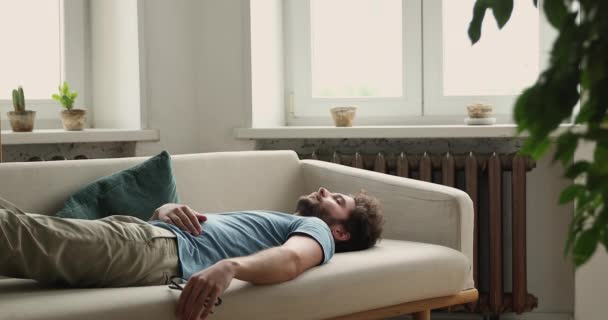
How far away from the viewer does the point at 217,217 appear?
8.09 ft

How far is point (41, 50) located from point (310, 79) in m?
1.22

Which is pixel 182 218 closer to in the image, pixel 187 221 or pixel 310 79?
pixel 187 221

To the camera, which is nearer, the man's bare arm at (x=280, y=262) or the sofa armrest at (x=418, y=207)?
the man's bare arm at (x=280, y=262)

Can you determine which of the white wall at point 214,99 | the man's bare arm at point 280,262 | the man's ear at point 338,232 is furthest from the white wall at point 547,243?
the man's bare arm at point 280,262

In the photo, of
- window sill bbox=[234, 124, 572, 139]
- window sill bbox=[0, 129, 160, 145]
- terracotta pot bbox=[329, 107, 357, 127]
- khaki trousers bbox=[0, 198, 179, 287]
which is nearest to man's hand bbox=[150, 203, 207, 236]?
khaki trousers bbox=[0, 198, 179, 287]

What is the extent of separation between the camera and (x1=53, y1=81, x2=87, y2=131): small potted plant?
3426 mm

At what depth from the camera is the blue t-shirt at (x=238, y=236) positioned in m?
2.25

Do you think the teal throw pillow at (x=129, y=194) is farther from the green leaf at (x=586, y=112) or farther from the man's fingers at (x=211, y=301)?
the green leaf at (x=586, y=112)

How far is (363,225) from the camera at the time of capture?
2521mm

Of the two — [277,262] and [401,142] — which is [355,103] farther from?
[277,262]

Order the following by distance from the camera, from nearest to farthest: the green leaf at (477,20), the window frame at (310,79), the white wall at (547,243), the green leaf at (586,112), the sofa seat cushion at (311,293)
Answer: the green leaf at (586,112)
the green leaf at (477,20)
the sofa seat cushion at (311,293)
the white wall at (547,243)
the window frame at (310,79)

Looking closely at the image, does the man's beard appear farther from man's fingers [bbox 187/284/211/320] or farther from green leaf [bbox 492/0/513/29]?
green leaf [bbox 492/0/513/29]

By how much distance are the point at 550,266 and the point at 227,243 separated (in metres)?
1.76

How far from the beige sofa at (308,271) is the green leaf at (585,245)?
1413 mm
